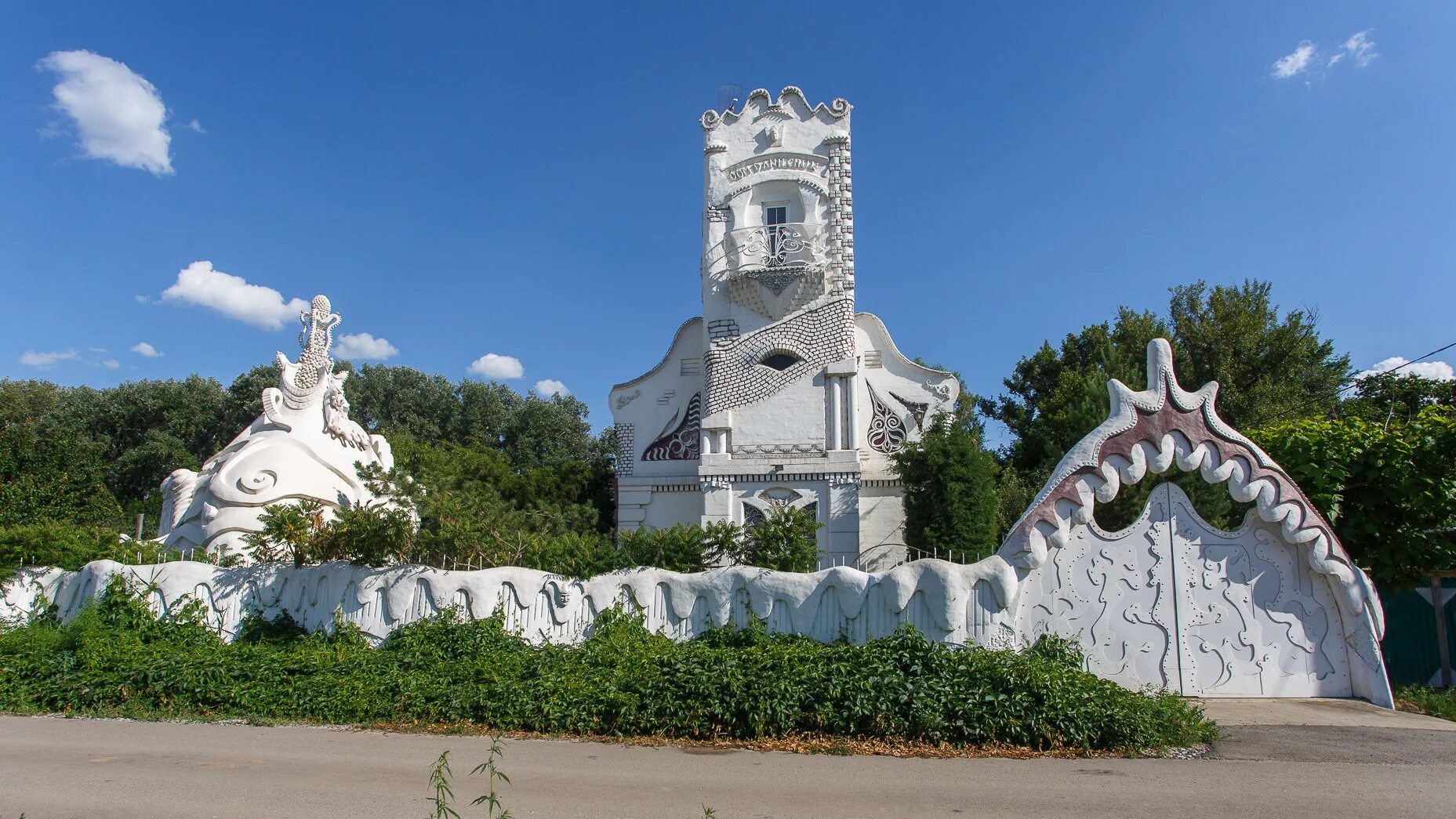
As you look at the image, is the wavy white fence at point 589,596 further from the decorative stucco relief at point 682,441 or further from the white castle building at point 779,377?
the decorative stucco relief at point 682,441

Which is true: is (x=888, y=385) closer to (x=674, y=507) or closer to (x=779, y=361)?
(x=779, y=361)

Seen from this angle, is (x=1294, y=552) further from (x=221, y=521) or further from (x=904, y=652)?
(x=221, y=521)

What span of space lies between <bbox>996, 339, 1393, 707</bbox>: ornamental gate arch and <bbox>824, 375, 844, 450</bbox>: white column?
8783 millimetres

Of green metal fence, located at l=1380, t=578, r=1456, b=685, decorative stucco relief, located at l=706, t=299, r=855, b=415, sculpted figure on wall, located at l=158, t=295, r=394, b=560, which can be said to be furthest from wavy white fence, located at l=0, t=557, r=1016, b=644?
decorative stucco relief, located at l=706, t=299, r=855, b=415

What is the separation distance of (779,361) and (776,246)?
264 cm

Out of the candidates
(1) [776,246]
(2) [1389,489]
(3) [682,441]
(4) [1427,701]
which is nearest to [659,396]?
(3) [682,441]

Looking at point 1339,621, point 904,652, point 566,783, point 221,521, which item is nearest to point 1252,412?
point 1339,621

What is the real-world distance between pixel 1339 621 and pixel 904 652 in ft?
15.9

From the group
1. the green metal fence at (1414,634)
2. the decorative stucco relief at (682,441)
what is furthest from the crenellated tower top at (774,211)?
the green metal fence at (1414,634)

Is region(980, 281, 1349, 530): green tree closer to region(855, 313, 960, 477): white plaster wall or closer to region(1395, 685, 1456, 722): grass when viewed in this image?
region(855, 313, 960, 477): white plaster wall

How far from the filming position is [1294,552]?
8.77 meters

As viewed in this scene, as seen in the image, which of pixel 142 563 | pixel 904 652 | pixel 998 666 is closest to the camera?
pixel 998 666

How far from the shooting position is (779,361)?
18328mm

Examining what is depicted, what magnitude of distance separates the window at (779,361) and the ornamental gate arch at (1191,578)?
9746 mm
